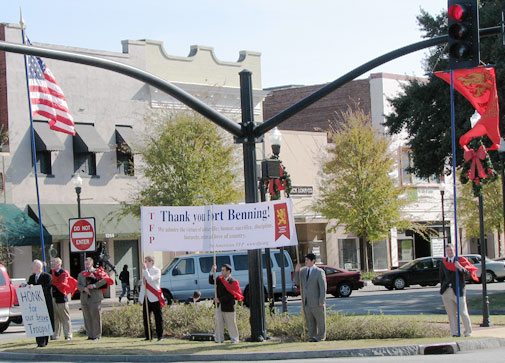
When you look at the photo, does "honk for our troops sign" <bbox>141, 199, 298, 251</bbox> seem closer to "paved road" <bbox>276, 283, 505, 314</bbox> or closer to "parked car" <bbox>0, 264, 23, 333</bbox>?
"paved road" <bbox>276, 283, 505, 314</bbox>

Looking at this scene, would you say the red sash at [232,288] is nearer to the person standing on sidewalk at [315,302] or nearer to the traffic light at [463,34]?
the person standing on sidewalk at [315,302]

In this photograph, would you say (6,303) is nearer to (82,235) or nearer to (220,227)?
(82,235)

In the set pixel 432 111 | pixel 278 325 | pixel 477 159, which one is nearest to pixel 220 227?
pixel 278 325

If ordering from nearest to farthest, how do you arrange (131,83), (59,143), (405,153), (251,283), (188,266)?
(251,283), (188,266), (59,143), (131,83), (405,153)

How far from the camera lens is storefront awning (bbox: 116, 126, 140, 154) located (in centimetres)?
4541

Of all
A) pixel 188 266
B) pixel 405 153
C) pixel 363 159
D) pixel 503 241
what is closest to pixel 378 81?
pixel 405 153

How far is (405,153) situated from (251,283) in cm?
4200

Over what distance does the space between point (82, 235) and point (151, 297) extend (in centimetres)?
659

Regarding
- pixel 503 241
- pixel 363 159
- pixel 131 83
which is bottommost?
pixel 503 241

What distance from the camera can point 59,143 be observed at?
4294cm

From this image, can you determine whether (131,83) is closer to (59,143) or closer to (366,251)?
(59,143)

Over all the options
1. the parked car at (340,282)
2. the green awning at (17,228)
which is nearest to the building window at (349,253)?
the parked car at (340,282)

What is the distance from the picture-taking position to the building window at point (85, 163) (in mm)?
44594

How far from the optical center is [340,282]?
134 feet
